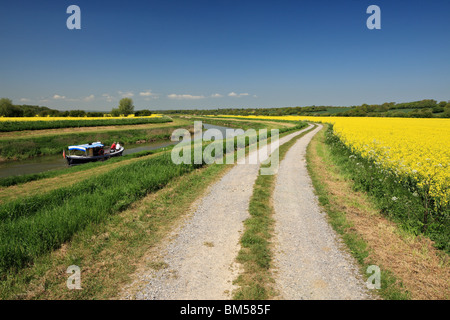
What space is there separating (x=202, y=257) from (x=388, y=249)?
15.6 ft

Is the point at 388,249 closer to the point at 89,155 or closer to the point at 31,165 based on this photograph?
the point at 89,155

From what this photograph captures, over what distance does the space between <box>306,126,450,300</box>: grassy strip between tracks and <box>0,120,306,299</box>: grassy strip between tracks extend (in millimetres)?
5038

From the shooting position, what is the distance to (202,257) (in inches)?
205

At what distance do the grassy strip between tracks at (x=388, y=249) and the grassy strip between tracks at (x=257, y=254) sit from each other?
207 cm

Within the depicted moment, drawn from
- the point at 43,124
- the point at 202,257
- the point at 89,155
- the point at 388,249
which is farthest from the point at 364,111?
the point at 43,124

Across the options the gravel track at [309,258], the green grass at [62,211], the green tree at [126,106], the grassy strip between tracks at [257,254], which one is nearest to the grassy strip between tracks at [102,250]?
the green grass at [62,211]

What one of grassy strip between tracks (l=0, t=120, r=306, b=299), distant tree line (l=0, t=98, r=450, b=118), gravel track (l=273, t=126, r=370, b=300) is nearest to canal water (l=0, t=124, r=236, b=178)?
grassy strip between tracks (l=0, t=120, r=306, b=299)

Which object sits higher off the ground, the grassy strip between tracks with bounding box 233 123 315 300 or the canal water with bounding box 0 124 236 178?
the canal water with bounding box 0 124 236 178

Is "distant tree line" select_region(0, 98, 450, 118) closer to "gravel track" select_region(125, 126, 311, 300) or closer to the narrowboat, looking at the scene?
the narrowboat

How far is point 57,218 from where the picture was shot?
6.43 meters

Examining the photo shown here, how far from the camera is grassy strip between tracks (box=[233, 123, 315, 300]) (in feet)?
13.3

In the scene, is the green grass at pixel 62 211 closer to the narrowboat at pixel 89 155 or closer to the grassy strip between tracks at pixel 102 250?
the grassy strip between tracks at pixel 102 250

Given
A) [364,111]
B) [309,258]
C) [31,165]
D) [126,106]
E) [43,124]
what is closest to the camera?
[309,258]
